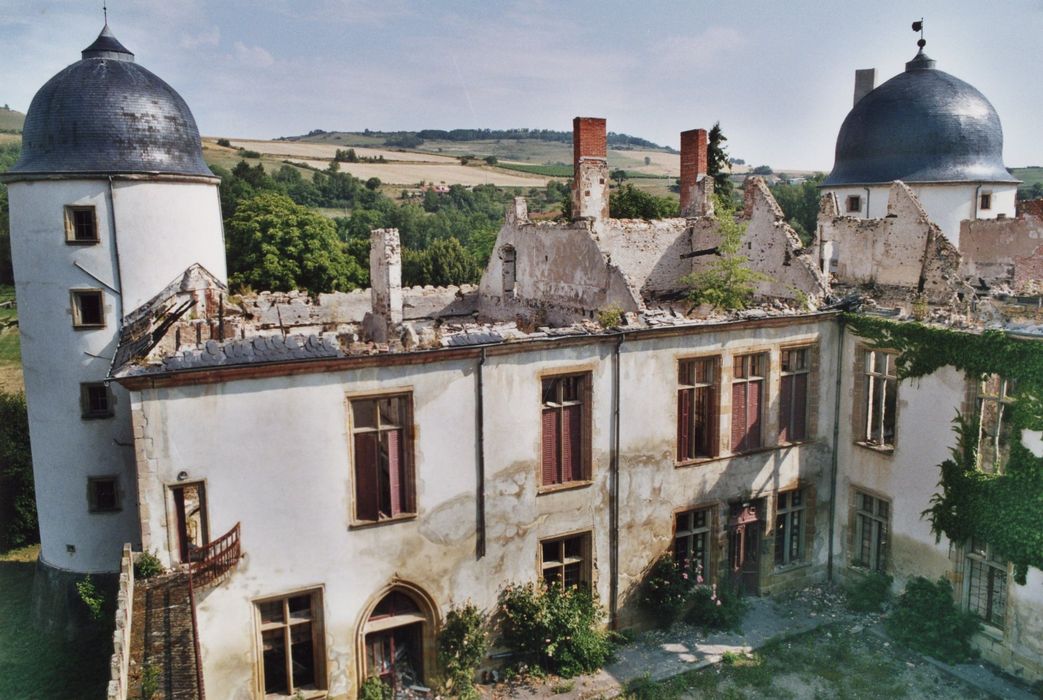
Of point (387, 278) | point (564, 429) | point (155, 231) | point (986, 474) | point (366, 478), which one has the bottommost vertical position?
point (986, 474)

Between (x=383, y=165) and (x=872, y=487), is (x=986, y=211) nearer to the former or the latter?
(x=872, y=487)

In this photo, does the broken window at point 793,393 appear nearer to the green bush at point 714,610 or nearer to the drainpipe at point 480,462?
the green bush at point 714,610

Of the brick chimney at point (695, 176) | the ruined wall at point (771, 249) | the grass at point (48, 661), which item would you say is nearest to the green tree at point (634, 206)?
the brick chimney at point (695, 176)

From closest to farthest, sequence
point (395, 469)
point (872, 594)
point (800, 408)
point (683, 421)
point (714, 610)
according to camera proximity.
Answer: point (395, 469) < point (714, 610) < point (683, 421) < point (872, 594) < point (800, 408)

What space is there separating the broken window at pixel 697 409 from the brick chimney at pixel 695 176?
961cm

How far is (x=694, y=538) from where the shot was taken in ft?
62.8

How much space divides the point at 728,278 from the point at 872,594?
30.1 feet

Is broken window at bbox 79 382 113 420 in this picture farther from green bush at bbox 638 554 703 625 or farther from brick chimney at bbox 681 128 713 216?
brick chimney at bbox 681 128 713 216

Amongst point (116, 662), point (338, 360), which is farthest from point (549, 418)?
point (116, 662)

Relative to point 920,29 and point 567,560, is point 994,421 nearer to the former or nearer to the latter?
point 567,560

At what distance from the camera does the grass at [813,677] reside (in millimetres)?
15859

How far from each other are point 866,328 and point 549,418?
8.32 metres

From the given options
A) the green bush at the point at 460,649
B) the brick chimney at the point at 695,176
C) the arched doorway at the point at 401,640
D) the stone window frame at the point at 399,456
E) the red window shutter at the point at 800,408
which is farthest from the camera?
the brick chimney at the point at 695,176

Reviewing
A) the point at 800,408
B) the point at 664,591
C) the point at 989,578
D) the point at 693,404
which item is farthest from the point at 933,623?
the point at 693,404
